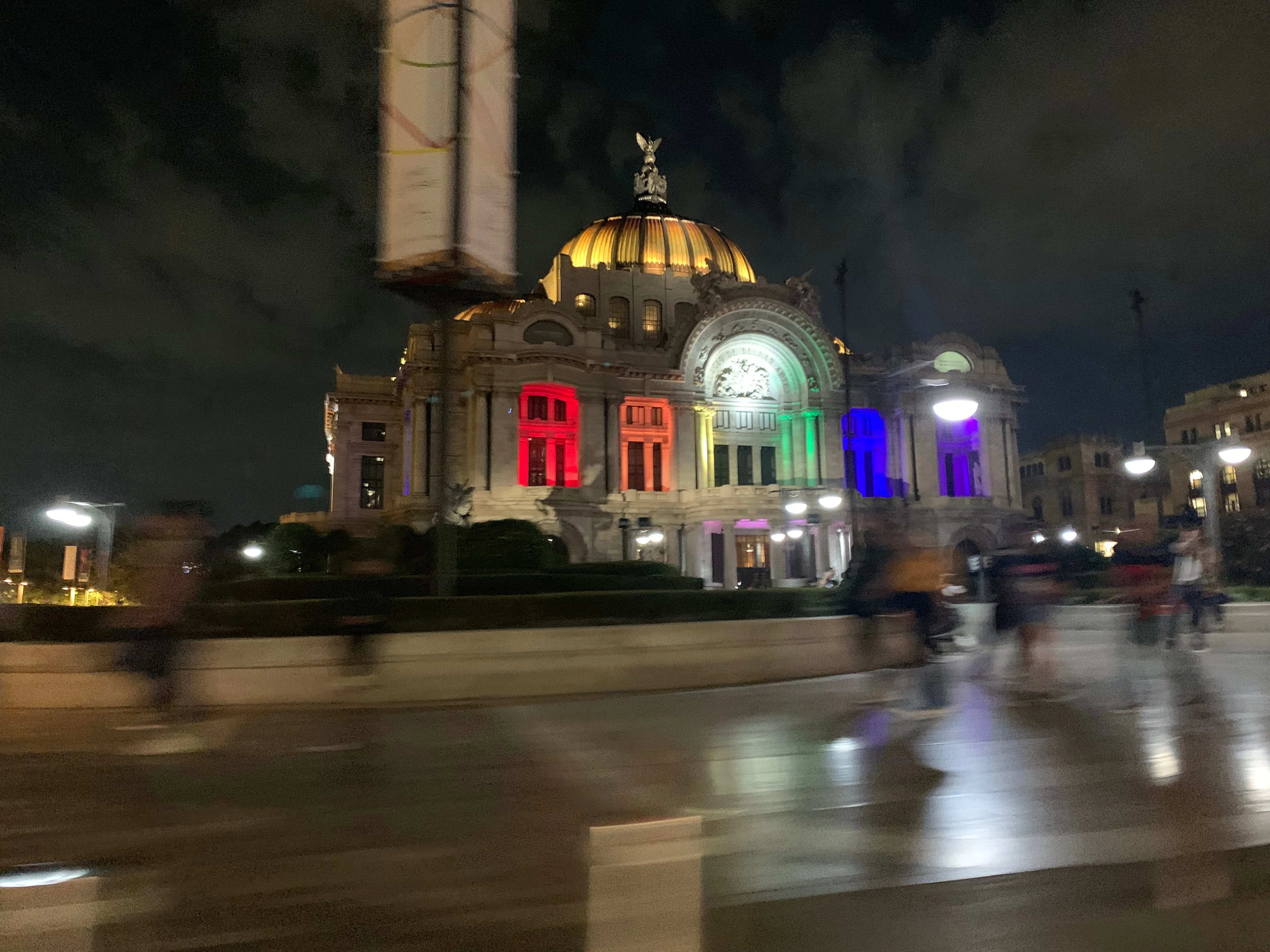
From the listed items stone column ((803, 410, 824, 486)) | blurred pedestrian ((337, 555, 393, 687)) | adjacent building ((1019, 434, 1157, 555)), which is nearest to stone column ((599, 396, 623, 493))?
stone column ((803, 410, 824, 486))

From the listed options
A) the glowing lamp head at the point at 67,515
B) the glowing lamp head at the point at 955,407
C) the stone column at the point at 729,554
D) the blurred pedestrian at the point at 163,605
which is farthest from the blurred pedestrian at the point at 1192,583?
the stone column at the point at 729,554

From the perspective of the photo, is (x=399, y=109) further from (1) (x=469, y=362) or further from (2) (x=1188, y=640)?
(1) (x=469, y=362)

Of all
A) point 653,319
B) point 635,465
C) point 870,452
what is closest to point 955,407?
point 635,465

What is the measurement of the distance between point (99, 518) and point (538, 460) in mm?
21780

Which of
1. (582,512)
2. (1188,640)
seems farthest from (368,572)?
(582,512)

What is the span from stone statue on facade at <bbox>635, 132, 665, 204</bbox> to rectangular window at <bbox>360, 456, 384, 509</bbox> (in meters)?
31.7

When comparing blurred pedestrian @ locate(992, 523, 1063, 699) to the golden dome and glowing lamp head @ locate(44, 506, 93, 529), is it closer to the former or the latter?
glowing lamp head @ locate(44, 506, 93, 529)

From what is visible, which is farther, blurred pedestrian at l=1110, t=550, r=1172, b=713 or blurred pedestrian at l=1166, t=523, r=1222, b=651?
A: blurred pedestrian at l=1166, t=523, r=1222, b=651

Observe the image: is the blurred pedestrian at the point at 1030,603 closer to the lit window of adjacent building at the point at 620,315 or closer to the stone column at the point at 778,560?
the stone column at the point at 778,560

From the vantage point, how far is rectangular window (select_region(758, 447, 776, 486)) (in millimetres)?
53688

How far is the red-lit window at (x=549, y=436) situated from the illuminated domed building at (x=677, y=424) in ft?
0.35

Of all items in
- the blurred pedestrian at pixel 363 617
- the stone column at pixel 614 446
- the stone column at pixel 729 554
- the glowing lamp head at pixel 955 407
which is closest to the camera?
the blurred pedestrian at pixel 363 617

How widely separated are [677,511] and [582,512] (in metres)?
5.85

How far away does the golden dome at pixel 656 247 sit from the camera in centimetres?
6091
